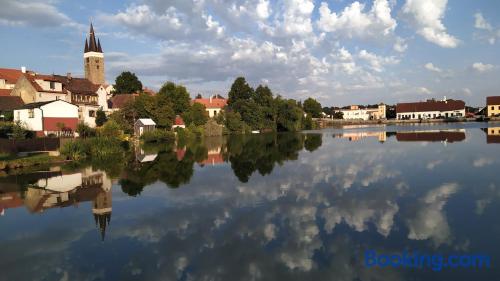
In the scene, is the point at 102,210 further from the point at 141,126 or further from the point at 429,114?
the point at 429,114

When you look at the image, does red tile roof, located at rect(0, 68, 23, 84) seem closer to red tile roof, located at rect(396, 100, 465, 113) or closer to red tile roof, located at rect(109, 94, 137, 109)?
red tile roof, located at rect(109, 94, 137, 109)

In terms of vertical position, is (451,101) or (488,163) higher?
(451,101)

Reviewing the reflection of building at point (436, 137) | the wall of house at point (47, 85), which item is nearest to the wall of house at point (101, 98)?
the wall of house at point (47, 85)

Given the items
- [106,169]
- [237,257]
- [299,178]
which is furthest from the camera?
[106,169]

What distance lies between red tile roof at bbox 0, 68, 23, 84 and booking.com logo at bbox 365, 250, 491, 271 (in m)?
66.2

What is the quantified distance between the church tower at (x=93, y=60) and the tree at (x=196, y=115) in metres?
31.7

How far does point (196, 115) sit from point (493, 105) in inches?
3922

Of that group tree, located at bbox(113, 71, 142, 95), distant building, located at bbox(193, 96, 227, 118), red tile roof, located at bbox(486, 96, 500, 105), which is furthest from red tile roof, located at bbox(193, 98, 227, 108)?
red tile roof, located at bbox(486, 96, 500, 105)

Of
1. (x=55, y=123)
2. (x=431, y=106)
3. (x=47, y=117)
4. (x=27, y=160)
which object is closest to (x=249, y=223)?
(x=27, y=160)

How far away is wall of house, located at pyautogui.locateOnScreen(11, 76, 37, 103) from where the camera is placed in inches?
2057

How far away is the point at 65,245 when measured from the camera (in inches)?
421

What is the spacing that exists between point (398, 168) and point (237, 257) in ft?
51.8

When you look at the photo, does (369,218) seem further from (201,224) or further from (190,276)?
(190,276)

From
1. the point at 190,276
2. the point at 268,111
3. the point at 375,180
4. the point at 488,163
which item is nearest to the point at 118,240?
the point at 190,276
